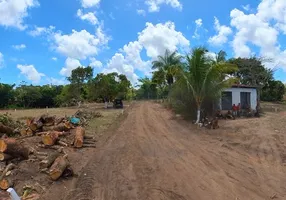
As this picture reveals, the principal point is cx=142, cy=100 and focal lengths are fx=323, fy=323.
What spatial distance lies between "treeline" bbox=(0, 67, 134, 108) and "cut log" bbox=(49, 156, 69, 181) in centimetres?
2772

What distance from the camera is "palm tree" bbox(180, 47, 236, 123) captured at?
18062mm

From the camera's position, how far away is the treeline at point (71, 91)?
119 ft

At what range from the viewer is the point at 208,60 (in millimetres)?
18391

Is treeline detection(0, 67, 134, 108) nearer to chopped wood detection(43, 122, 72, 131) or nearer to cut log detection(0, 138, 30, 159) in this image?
chopped wood detection(43, 122, 72, 131)

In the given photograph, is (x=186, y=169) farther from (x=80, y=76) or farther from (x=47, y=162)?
(x=80, y=76)

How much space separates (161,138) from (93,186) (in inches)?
265

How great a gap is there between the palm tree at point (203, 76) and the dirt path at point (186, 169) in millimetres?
5107

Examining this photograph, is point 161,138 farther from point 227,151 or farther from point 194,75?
point 194,75

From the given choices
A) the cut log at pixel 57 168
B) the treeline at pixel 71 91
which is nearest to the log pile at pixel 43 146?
the cut log at pixel 57 168

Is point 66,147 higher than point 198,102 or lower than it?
lower

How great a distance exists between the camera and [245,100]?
24969 mm

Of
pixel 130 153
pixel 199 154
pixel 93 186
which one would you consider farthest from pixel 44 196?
pixel 199 154

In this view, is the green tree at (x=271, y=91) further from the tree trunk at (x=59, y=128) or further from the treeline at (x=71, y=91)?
the tree trunk at (x=59, y=128)

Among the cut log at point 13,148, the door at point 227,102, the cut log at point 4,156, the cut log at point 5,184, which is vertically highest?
the door at point 227,102
